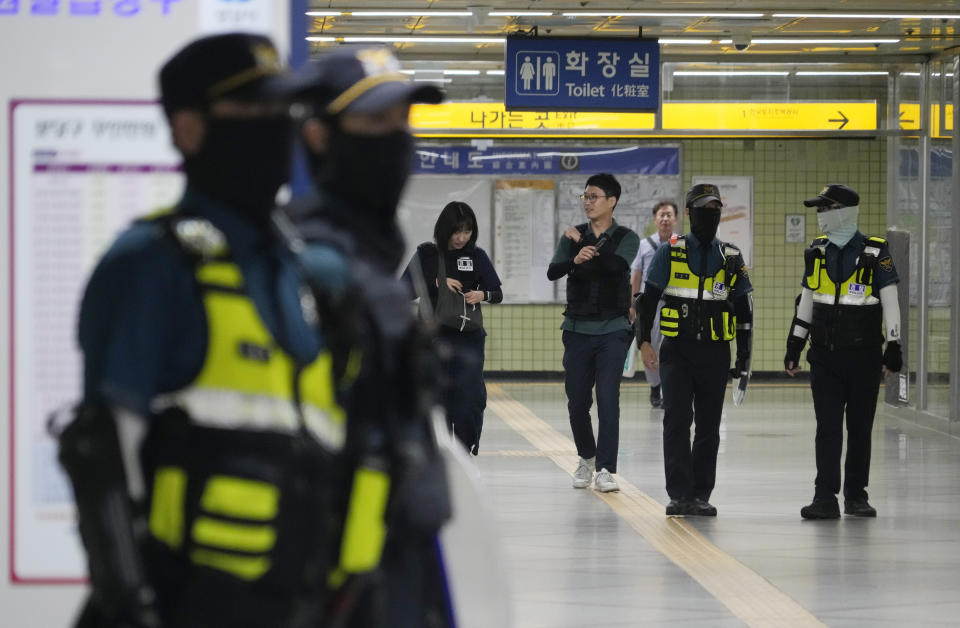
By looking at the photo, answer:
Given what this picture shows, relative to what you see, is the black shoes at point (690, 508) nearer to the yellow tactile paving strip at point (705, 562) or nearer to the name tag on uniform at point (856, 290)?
the yellow tactile paving strip at point (705, 562)

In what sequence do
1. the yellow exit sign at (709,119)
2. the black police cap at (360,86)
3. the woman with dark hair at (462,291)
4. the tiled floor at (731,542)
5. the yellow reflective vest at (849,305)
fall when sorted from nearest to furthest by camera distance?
the black police cap at (360,86)
the tiled floor at (731,542)
the yellow reflective vest at (849,305)
the woman with dark hair at (462,291)
the yellow exit sign at (709,119)

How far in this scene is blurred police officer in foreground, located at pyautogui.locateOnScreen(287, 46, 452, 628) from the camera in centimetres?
231

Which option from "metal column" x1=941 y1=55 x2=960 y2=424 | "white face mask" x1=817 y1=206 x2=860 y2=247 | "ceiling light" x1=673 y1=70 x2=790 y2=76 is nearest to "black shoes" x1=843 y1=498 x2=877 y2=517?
"white face mask" x1=817 y1=206 x2=860 y2=247

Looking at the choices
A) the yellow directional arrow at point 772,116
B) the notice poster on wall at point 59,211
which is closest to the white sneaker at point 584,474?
the yellow directional arrow at point 772,116

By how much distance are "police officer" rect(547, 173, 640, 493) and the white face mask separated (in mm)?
1207

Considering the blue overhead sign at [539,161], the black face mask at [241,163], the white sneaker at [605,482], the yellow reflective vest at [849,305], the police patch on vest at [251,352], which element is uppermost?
the blue overhead sign at [539,161]

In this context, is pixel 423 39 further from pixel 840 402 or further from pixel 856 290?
pixel 840 402

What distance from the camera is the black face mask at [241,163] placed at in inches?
86.3

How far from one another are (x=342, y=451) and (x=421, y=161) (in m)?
15.2

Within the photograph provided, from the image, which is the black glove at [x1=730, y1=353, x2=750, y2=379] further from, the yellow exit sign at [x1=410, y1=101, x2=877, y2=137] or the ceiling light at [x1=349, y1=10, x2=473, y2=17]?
the yellow exit sign at [x1=410, y1=101, x2=877, y2=137]

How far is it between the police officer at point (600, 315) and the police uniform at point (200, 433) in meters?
6.85

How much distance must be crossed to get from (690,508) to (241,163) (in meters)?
6.41

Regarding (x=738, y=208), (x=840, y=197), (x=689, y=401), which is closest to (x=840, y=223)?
(x=840, y=197)

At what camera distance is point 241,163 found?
2195 mm
